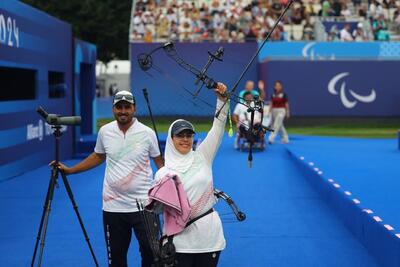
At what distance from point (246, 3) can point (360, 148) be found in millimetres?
17385

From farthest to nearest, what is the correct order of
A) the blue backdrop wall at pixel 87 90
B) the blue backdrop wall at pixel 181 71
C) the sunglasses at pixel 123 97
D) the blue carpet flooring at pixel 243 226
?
1. the blue backdrop wall at pixel 181 71
2. the blue backdrop wall at pixel 87 90
3. the blue carpet flooring at pixel 243 226
4. the sunglasses at pixel 123 97

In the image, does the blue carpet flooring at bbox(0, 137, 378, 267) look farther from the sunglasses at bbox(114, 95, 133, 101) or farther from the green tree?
the green tree

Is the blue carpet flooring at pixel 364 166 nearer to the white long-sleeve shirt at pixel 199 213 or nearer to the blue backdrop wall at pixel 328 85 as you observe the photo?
the white long-sleeve shirt at pixel 199 213

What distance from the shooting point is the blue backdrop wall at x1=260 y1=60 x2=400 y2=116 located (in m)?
29.7

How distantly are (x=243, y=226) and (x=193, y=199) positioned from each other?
16.0 ft

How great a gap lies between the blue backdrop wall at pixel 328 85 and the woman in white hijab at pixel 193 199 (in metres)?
24.9

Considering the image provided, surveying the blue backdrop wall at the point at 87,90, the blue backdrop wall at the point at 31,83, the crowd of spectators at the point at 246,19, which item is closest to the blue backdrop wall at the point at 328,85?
the crowd of spectators at the point at 246,19

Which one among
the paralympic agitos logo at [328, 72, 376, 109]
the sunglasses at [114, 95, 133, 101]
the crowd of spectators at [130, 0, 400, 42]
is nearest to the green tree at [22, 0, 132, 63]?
the crowd of spectators at [130, 0, 400, 42]

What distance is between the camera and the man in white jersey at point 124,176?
5.99 m

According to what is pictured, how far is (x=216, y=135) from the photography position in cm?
518

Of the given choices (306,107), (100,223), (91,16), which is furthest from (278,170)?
(91,16)

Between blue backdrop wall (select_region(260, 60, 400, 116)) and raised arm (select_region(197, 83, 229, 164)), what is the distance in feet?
80.6

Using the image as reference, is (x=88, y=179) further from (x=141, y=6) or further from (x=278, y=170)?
(x=141, y=6)

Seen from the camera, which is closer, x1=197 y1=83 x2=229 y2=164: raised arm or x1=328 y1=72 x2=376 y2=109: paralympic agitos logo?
x1=197 y1=83 x2=229 y2=164: raised arm
